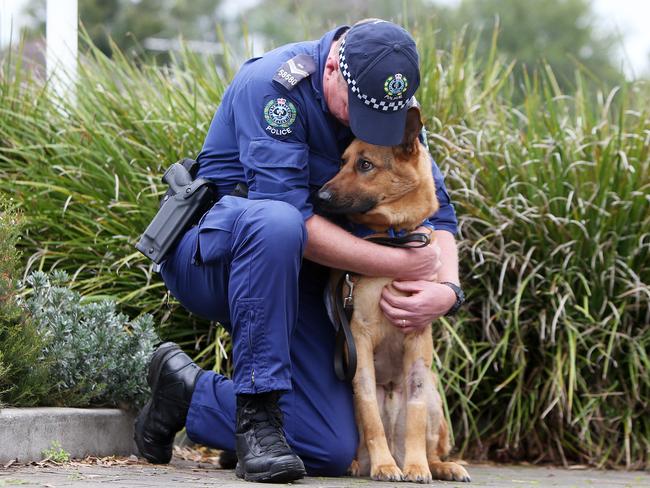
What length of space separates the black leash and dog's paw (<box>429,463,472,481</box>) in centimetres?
49

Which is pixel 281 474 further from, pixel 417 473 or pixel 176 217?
pixel 176 217

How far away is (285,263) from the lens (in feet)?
9.38

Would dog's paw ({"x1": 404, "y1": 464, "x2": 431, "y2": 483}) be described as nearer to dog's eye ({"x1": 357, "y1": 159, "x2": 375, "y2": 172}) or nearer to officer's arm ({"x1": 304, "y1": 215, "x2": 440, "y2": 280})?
officer's arm ({"x1": 304, "y1": 215, "x2": 440, "y2": 280})

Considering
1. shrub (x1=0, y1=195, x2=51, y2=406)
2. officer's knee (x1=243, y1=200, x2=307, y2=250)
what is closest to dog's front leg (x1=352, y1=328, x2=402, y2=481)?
officer's knee (x1=243, y1=200, x2=307, y2=250)

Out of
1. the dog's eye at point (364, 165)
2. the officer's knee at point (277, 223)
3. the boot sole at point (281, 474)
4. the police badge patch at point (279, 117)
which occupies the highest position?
the police badge patch at point (279, 117)

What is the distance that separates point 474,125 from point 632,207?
3.32ft

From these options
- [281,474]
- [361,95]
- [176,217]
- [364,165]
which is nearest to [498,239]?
[364,165]

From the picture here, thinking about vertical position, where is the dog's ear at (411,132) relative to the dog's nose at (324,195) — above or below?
above

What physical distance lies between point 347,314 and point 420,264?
33 centimetres

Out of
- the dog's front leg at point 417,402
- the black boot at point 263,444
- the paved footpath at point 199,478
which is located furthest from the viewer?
the dog's front leg at point 417,402

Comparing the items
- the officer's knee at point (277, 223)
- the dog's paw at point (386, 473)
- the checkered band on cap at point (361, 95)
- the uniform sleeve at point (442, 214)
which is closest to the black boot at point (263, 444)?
the dog's paw at point (386, 473)

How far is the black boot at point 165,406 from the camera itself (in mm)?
3348

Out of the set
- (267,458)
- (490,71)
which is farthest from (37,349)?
(490,71)

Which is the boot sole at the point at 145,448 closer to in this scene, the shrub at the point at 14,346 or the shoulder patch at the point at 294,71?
the shrub at the point at 14,346
